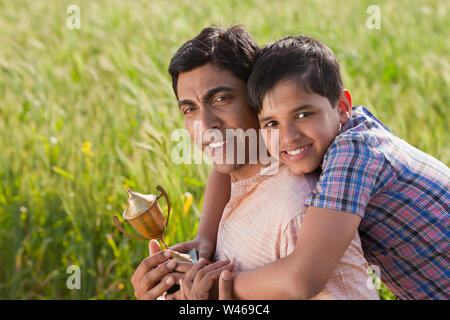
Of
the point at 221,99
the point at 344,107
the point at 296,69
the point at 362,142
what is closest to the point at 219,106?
the point at 221,99

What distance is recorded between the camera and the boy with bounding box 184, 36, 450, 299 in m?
1.58

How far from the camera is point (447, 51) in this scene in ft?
15.3

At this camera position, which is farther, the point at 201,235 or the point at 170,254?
the point at 201,235

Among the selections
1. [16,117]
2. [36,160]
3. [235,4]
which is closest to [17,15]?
[235,4]

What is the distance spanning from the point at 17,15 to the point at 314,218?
6.12 meters

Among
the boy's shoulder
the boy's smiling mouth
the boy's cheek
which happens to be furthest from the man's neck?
the boy's shoulder

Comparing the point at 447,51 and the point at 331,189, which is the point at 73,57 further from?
the point at 331,189

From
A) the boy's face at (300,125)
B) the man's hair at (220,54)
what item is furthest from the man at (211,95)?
the boy's face at (300,125)

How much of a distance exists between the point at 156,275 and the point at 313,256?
0.61 metres

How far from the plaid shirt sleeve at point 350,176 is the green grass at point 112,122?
3.83 feet

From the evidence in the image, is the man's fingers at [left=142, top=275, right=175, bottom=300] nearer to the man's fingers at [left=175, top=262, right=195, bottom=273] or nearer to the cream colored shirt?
the man's fingers at [left=175, top=262, right=195, bottom=273]

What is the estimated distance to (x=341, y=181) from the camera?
5.24 feet

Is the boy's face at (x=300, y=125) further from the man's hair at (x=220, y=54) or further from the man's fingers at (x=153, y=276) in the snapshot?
the man's fingers at (x=153, y=276)

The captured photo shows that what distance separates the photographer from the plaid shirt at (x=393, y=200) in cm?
161
